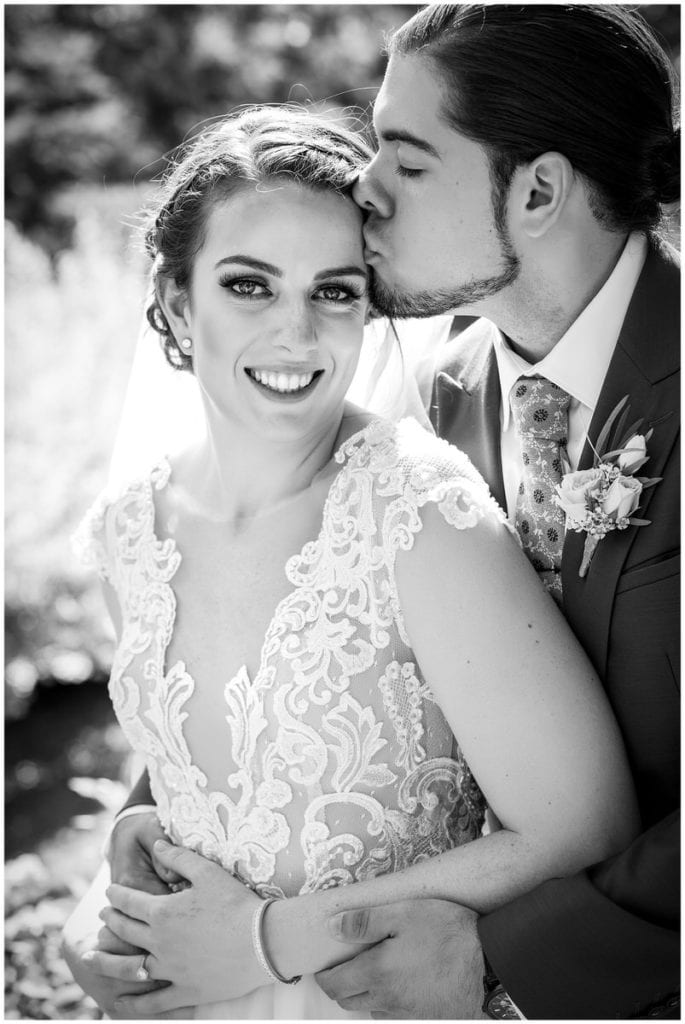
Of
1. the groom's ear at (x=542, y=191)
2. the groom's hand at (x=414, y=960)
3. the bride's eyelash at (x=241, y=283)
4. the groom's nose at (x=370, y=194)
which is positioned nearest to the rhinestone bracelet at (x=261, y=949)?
the groom's hand at (x=414, y=960)

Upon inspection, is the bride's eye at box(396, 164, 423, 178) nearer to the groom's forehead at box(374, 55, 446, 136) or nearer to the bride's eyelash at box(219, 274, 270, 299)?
the groom's forehead at box(374, 55, 446, 136)

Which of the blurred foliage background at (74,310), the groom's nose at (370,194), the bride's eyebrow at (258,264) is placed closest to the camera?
the bride's eyebrow at (258,264)

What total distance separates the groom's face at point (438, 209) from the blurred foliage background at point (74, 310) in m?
0.63

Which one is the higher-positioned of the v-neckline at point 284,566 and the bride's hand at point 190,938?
the v-neckline at point 284,566

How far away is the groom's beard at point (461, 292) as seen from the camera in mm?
2834

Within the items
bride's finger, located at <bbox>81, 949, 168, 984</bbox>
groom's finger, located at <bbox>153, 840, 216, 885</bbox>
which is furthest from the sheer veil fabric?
bride's finger, located at <bbox>81, 949, 168, 984</bbox>

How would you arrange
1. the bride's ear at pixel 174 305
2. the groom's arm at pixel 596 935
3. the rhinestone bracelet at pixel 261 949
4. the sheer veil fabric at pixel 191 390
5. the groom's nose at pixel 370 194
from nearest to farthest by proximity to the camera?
1. the groom's arm at pixel 596 935
2. the rhinestone bracelet at pixel 261 949
3. the groom's nose at pixel 370 194
4. the bride's ear at pixel 174 305
5. the sheer veil fabric at pixel 191 390

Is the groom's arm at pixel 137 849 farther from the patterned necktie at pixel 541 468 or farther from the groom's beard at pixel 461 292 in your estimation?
the groom's beard at pixel 461 292

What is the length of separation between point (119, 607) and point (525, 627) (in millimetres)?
1235

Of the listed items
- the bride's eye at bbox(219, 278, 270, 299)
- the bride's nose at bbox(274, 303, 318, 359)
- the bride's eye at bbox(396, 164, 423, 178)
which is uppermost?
the bride's eye at bbox(396, 164, 423, 178)

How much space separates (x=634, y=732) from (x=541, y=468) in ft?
2.18

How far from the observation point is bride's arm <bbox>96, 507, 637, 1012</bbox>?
227 centimetres

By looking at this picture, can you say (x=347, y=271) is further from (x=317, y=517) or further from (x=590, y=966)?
(x=590, y=966)

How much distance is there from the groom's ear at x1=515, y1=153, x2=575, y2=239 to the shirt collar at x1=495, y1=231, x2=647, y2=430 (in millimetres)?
215
